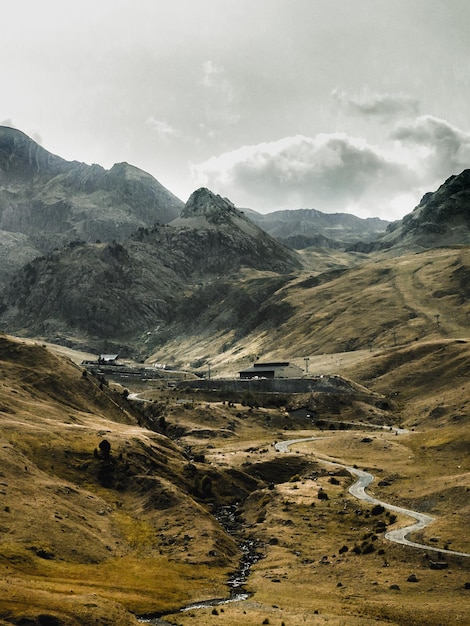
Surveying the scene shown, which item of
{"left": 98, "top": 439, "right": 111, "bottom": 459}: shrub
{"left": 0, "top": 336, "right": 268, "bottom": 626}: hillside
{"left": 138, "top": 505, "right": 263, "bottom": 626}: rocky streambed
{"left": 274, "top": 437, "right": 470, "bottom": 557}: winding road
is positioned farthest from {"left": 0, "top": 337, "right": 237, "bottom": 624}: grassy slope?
{"left": 274, "top": 437, "right": 470, "bottom": 557}: winding road

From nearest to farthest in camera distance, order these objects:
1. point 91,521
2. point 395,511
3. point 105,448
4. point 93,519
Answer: point 91,521
point 93,519
point 395,511
point 105,448

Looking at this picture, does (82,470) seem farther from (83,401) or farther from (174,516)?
(83,401)

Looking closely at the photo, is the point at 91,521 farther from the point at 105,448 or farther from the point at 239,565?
the point at 105,448

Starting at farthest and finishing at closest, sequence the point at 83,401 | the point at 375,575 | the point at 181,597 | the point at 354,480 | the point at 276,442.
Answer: the point at 276,442
the point at 83,401
the point at 354,480
the point at 375,575
the point at 181,597

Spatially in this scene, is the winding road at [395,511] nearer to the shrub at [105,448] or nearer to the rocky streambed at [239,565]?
the rocky streambed at [239,565]

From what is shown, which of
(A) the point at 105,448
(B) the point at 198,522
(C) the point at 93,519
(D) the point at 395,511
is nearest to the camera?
(C) the point at 93,519

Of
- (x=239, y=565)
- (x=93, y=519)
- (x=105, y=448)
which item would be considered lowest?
(x=239, y=565)

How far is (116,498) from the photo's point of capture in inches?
4104

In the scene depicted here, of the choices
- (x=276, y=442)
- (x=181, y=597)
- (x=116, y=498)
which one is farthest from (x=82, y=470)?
(x=276, y=442)

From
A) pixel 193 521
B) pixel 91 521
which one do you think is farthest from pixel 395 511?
pixel 91 521

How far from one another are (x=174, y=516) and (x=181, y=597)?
28.5m

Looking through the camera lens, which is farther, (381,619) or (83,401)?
(83,401)

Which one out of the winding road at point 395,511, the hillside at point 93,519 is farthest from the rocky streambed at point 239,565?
the winding road at point 395,511

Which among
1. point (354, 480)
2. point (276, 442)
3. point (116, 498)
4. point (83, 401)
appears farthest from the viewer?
point (276, 442)
